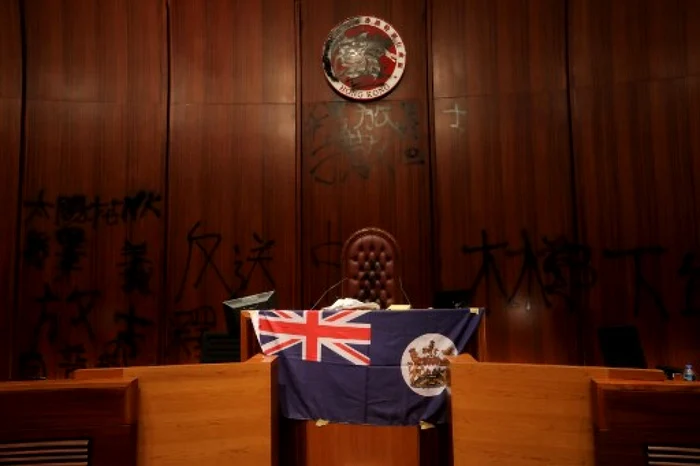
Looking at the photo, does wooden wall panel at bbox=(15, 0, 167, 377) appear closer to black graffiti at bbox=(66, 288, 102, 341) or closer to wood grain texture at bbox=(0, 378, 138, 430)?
black graffiti at bbox=(66, 288, 102, 341)

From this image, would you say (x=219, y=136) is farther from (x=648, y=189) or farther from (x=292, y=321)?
(x=648, y=189)

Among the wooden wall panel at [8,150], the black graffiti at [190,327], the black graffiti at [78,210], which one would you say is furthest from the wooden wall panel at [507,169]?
the wooden wall panel at [8,150]

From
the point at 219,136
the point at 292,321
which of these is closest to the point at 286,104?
the point at 219,136

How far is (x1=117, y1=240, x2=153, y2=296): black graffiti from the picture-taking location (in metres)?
4.46

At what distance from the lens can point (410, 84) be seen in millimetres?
4684

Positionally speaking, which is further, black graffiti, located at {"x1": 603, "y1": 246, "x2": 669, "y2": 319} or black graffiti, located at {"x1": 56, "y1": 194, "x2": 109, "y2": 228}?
black graffiti, located at {"x1": 56, "y1": 194, "x2": 109, "y2": 228}

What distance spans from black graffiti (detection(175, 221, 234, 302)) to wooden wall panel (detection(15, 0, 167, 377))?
24 cm

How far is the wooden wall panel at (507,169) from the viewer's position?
4.36 meters

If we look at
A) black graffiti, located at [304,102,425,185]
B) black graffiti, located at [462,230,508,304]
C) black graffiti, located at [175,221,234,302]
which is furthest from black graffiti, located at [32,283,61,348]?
black graffiti, located at [462,230,508,304]

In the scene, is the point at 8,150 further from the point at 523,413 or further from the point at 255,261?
the point at 523,413

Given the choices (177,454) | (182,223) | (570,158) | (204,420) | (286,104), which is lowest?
(177,454)

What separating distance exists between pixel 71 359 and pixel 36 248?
1095mm

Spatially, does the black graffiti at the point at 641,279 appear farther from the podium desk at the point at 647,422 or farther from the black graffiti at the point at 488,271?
the podium desk at the point at 647,422

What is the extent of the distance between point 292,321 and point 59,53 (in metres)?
3.87
